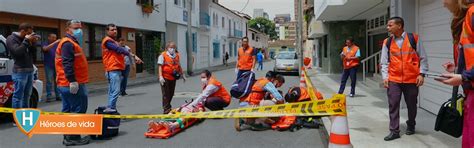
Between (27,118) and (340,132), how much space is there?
378 cm

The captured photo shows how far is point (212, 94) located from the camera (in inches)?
299

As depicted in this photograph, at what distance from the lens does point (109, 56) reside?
7523 mm

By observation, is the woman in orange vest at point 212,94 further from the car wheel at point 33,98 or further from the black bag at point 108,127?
the car wheel at point 33,98

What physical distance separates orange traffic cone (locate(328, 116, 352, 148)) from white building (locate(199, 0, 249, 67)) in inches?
1195

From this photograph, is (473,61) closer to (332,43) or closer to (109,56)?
(109,56)

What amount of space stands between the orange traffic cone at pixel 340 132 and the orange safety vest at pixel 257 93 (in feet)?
9.23

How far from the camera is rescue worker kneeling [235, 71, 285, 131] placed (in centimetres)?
682

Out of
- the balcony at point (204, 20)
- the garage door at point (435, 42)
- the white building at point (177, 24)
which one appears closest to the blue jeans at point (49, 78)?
the garage door at point (435, 42)

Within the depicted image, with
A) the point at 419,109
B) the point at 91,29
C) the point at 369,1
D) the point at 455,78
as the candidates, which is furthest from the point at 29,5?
the point at 455,78

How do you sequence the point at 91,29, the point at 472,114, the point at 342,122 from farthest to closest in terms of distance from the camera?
the point at 91,29
the point at 342,122
the point at 472,114

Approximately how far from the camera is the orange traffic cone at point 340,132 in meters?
4.07

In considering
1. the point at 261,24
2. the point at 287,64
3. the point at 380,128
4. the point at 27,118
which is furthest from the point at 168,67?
the point at 261,24

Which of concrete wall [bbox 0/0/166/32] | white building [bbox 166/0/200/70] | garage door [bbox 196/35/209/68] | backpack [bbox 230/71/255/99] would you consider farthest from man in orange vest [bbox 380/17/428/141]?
garage door [bbox 196/35/209/68]

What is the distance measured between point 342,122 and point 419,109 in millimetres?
4813
